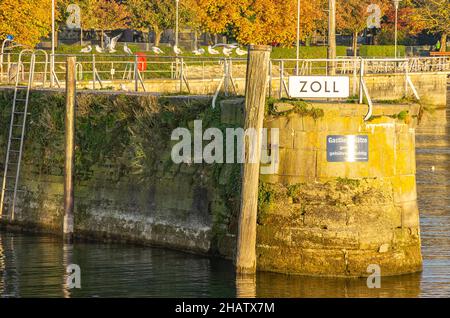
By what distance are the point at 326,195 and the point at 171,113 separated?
5.40m

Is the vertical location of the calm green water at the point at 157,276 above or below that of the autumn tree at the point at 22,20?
below

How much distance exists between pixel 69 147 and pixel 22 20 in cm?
3891

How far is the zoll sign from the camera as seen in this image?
26703mm

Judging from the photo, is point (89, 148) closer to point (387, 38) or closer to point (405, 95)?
point (405, 95)

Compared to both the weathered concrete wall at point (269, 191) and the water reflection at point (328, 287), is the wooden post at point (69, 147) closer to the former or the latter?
the weathered concrete wall at point (269, 191)

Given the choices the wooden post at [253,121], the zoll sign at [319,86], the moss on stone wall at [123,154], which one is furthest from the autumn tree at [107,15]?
the wooden post at [253,121]

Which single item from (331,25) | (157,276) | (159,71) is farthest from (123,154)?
(159,71)

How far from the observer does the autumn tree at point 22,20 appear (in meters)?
68.8

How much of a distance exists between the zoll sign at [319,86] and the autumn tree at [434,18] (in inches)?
3652

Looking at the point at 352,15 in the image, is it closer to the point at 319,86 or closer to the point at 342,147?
the point at 319,86

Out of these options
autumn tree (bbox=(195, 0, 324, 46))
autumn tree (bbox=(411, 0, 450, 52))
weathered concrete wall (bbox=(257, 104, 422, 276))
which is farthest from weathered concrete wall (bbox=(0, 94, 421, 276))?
autumn tree (bbox=(411, 0, 450, 52))

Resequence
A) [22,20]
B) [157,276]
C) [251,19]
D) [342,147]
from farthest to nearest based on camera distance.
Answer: [251,19] < [22,20] < [157,276] < [342,147]

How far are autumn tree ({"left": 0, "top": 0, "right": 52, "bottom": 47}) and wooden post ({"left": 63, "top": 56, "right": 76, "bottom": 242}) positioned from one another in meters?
37.5

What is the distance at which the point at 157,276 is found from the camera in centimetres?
2761
